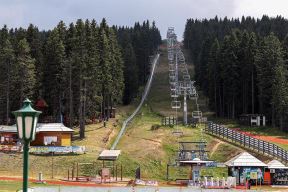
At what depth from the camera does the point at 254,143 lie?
57.4 metres

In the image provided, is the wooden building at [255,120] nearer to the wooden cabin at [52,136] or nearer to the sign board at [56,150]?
the wooden cabin at [52,136]

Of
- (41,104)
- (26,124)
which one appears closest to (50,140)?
(41,104)

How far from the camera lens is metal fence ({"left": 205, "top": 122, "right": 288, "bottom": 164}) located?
54562 millimetres

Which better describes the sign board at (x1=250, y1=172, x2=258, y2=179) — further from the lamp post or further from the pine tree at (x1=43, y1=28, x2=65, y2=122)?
the lamp post

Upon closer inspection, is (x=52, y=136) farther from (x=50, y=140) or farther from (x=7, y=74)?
(x=7, y=74)

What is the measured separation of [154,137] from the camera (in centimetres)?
6388

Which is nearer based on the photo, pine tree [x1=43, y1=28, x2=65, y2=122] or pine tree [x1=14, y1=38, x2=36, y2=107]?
pine tree [x1=14, y1=38, x2=36, y2=107]

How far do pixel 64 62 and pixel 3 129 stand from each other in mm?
14801

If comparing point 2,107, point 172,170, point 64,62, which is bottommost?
point 172,170

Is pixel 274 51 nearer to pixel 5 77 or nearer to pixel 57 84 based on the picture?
pixel 57 84

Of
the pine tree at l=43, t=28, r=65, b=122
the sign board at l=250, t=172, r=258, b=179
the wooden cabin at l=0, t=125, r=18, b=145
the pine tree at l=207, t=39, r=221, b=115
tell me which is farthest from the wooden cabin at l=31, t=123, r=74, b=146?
the pine tree at l=207, t=39, r=221, b=115

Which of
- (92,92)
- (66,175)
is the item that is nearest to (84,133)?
(92,92)

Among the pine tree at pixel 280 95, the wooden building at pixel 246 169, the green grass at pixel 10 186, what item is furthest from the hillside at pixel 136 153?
the pine tree at pixel 280 95

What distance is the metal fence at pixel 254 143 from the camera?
54.6 meters
